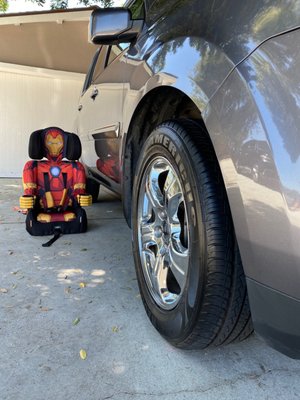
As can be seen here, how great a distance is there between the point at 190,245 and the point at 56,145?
9.40 ft

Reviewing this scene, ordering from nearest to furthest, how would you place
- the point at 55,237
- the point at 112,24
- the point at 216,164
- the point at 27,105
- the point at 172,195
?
the point at 216,164 < the point at 172,195 < the point at 112,24 < the point at 55,237 < the point at 27,105

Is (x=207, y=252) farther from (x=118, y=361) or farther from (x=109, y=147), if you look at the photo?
(x=109, y=147)

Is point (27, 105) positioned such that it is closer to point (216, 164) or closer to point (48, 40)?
point (48, 40)

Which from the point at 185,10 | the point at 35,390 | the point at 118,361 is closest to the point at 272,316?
the point at 118,361

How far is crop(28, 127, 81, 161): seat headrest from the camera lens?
3.98m

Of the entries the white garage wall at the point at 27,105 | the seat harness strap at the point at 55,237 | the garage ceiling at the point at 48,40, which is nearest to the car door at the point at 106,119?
the seat harness strap at the point at 55,237

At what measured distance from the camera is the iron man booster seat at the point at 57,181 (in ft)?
12.8

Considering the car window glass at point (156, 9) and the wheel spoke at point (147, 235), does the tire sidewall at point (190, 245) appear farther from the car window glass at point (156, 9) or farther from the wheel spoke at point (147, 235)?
the car window glass at point (156, 9)

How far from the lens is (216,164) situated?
149 centimetres

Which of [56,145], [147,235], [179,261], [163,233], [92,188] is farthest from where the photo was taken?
[92,188]

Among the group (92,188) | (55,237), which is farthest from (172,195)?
(92,188)

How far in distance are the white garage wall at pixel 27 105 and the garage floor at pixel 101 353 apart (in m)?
7.17

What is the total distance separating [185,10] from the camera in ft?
5.29

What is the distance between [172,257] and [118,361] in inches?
21.1
